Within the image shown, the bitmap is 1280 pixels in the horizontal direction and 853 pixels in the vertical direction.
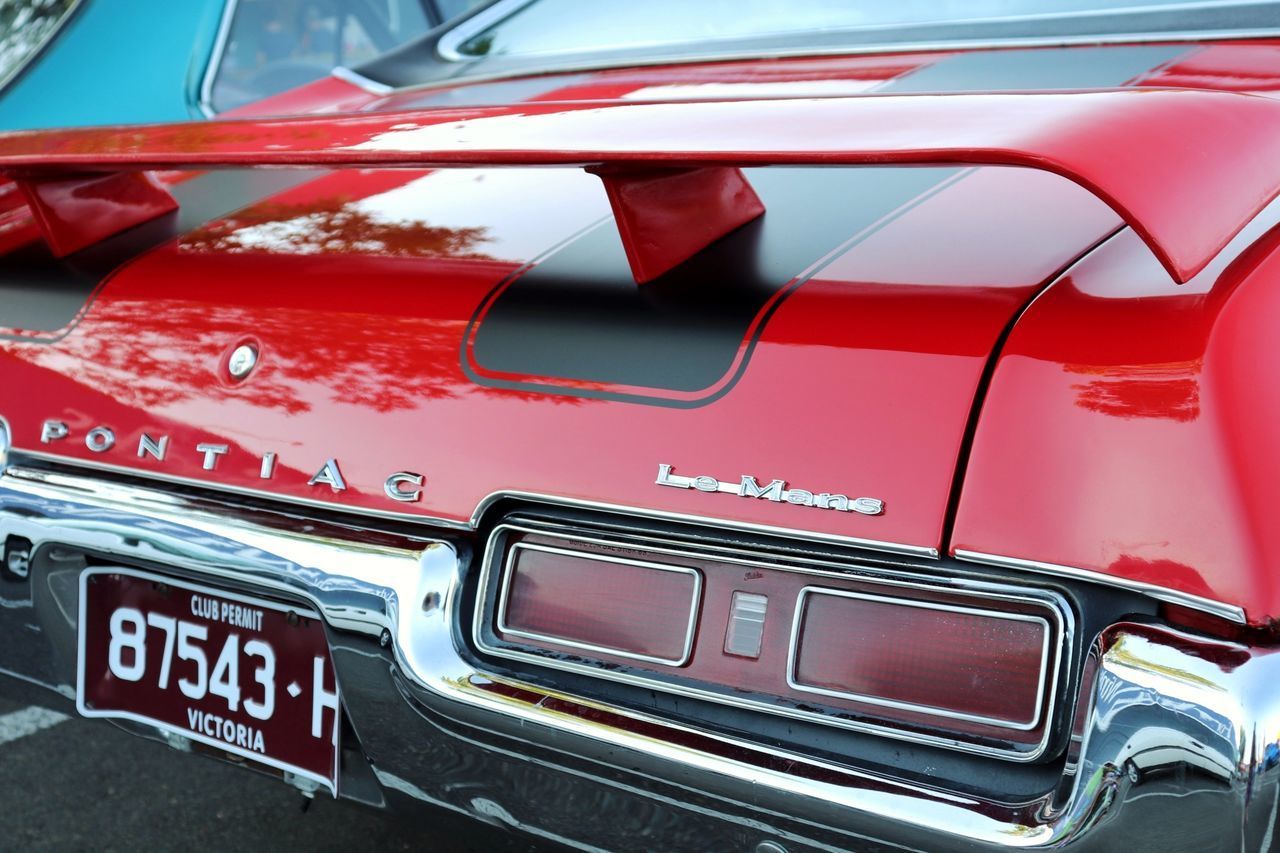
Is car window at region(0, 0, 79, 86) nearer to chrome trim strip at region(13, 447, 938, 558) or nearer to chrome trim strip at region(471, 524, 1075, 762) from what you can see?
chrome trim strip at region(13, 447, 938, 558)

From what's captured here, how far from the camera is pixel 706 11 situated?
2.33m

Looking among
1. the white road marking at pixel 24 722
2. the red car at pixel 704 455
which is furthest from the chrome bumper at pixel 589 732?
the white road marking at pixel 24 722

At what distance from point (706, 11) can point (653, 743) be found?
60.8 inches

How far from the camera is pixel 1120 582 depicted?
3.44ft

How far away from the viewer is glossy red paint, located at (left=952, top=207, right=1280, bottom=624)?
102 centimetres

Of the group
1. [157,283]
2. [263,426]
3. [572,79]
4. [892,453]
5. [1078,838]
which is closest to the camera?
[1078,838]

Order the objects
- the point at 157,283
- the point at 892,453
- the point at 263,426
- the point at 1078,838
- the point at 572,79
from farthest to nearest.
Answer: the point at 572,79, the point at 157,283, the point at 263,426, the point at 892,453, the point at 1078,838

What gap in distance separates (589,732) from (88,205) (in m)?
1.15

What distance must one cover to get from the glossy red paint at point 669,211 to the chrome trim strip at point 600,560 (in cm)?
32

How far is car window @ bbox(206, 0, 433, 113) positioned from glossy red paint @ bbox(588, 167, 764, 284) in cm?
264

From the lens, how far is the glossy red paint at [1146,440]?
1023mm

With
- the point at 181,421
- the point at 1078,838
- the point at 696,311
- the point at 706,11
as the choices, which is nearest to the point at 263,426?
the point at 181,421

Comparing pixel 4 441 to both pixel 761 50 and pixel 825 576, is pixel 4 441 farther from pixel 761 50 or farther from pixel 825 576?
pixel 761 50

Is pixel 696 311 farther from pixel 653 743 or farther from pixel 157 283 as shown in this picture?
pixel 157 283
